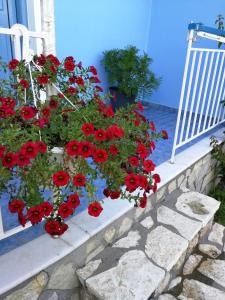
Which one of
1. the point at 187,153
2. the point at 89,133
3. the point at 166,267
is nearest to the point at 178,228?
the point at 166,267

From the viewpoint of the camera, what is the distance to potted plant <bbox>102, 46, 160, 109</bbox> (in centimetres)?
351

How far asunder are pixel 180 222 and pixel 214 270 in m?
0.41

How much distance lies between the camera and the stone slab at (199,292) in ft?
5.57

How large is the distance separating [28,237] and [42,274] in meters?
0.35

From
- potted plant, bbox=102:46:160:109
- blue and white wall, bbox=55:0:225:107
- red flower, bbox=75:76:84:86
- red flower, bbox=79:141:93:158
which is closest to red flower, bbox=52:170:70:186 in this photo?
red flower, bbox=79:141:93:158

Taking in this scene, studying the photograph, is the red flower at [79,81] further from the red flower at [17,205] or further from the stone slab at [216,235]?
the stone slab at [216,235]

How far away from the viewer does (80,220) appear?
1594 mm

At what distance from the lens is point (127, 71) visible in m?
3.57

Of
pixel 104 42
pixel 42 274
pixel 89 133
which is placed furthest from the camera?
pixel 104 42

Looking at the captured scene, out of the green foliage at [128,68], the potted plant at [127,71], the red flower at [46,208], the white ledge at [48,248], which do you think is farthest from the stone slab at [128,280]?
the green foliage at [128,68]

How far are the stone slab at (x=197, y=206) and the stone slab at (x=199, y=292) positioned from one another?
0.42m

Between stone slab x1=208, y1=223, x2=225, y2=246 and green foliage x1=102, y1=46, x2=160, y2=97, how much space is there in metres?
2.00

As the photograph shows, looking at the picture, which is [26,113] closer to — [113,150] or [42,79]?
[42,79]

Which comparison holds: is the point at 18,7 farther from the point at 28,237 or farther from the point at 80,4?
the point at 28,237
